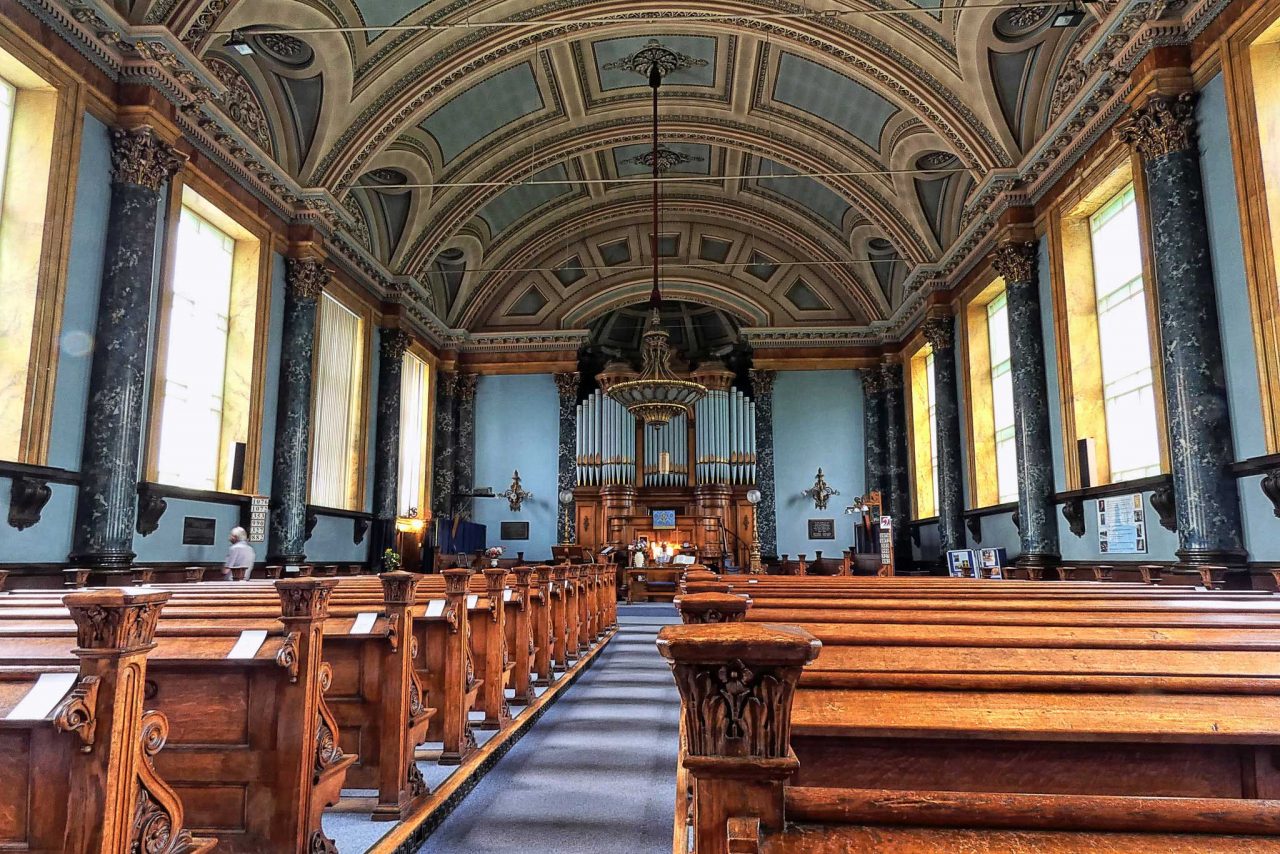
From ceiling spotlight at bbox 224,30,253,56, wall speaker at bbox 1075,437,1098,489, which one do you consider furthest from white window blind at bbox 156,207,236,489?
wall speaker at bbox 1075,437,1098,489

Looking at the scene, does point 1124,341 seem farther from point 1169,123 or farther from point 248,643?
point 248,643

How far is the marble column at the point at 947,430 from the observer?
38.4 feet

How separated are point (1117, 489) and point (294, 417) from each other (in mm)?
8775

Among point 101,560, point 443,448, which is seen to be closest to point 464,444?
point 443,448

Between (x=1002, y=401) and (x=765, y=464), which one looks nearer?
(x=1002, y=401)

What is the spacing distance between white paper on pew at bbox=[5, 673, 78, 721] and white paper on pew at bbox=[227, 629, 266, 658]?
68cm

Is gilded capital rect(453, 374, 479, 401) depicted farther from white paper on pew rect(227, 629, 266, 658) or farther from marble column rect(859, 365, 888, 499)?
white paper on pew rect(227, 629, 266, 658)

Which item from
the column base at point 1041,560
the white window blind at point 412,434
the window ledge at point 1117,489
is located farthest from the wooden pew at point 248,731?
the white window blind at point 412,434

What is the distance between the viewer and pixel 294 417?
9.45m

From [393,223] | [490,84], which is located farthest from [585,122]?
[393,223]

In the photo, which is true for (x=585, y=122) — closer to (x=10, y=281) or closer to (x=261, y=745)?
(x=10, y=281)

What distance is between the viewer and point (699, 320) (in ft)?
61.4

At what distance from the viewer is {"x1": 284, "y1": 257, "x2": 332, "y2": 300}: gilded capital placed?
31.8 ft

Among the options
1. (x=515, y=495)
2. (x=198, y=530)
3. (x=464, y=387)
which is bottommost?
(x=198, y=530)
